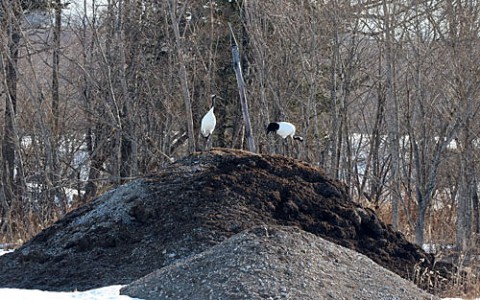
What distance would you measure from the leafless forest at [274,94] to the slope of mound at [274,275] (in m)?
5.17

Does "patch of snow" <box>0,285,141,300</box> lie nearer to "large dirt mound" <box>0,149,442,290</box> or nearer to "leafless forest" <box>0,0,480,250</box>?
"large dirt mound" <box>0,149,442,290</box>

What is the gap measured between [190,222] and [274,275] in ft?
5.76

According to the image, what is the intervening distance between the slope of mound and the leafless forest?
5.17 metres

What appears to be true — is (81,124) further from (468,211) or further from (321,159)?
(468,211)

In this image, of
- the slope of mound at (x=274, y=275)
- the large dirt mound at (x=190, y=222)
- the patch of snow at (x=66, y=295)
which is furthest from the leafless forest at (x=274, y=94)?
the patch of snow at (x=66, y=295)

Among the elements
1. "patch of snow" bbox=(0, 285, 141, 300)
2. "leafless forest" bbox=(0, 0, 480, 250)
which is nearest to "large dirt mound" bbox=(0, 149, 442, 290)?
"patch of snow" bbox=(0, 285, 141, 300)

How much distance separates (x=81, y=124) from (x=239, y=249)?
43.2 ft

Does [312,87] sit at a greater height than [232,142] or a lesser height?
greater

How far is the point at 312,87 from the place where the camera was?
42.9 ft

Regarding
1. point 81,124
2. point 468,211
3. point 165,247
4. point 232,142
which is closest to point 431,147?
point 468,211

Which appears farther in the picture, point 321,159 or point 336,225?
point 321,159

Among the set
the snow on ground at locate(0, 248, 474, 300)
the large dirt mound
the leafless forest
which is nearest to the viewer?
the snow on ground at locate(0, 248, 474, 300)

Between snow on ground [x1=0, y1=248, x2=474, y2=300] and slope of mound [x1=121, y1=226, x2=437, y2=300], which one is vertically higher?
slope of mound [x1=121, y1=226, x2=437, y2=300]

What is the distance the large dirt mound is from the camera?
22.7 feet
